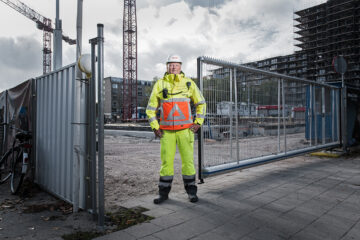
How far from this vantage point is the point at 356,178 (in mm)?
5797

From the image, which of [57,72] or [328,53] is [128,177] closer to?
[57,72]

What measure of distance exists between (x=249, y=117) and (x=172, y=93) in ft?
6.66

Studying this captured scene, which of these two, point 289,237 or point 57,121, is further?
point 57,121

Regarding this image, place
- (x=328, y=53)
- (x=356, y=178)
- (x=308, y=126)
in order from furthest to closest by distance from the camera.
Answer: (x=328, y=53), (x=308, y=126), (x=356, y=178)

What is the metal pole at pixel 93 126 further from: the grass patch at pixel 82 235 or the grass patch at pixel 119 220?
the grass patch at pixel 82 235

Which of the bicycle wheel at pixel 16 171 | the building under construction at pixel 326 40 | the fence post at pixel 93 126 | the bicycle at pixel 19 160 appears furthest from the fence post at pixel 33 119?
the building under construction at pixel 326 40

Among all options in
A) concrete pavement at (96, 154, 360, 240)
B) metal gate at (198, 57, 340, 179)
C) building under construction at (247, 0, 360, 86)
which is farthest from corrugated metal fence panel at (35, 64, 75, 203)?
building under construction at (247, 0, 360, 86)

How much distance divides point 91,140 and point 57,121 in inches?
46.1

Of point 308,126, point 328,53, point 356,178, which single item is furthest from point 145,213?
point 328,53

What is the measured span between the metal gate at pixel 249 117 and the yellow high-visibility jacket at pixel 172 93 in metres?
0.44

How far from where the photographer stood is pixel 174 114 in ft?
13.7

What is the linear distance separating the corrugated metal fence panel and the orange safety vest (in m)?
1.35

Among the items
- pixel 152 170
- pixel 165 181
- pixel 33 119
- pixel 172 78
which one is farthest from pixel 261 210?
pixel 33 119

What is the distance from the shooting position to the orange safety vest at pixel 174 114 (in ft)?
13.6
